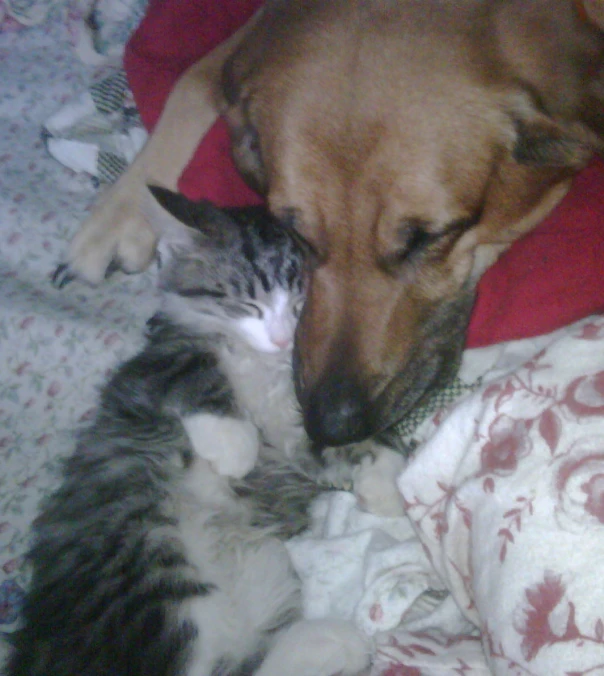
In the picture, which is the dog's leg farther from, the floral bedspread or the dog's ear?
the dog's ear

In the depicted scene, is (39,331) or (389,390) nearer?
(389,390)

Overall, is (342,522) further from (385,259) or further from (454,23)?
(454,23)

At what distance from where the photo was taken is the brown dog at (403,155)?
1.17m

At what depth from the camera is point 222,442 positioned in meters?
1.38

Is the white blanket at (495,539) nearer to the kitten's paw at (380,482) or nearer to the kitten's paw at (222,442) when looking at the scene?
the kitten's paw at (380,482)

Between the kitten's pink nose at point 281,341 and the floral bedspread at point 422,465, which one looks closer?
the floral bedspread at point 422,465

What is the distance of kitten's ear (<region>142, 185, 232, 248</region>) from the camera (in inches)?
53.6

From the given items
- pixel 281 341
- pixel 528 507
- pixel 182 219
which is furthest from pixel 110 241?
pixel 528 507

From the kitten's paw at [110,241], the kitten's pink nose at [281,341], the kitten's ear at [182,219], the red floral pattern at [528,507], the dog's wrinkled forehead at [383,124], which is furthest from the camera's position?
the kitten's paw at [110,241]

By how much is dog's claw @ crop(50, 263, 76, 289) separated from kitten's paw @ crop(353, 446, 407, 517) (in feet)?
2.78

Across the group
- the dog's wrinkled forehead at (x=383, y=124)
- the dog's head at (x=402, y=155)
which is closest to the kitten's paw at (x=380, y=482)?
the dog's head at (x=402, y=155)

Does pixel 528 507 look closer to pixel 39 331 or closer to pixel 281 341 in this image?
pixel 281 341

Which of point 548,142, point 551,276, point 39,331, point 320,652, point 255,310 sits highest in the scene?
point 548,142

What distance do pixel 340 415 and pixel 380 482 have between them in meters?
0.23
